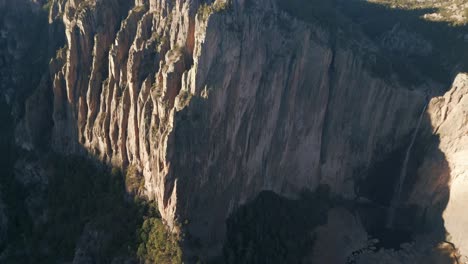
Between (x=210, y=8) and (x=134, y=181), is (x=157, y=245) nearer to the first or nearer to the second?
(x=134, y=181)

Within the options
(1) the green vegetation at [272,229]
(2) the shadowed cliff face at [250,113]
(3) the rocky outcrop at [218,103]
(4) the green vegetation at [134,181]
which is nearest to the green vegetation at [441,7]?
(2) the shadowed cliff face at [250,113]

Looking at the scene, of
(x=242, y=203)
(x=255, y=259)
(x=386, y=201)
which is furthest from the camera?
(x=386, y=201)

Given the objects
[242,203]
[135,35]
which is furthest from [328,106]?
[135,35]

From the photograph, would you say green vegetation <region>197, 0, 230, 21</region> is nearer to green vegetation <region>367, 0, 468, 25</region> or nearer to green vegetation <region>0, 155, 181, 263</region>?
green vegetation <region>0, 155, 181, 263</region>

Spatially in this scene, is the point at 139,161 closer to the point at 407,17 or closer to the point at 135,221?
the point at 135,221

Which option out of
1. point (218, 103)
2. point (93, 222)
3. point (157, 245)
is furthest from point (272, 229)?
point (93, 222)

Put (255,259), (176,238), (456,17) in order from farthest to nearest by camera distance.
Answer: (456,17) < (255,259) < (176,238)
